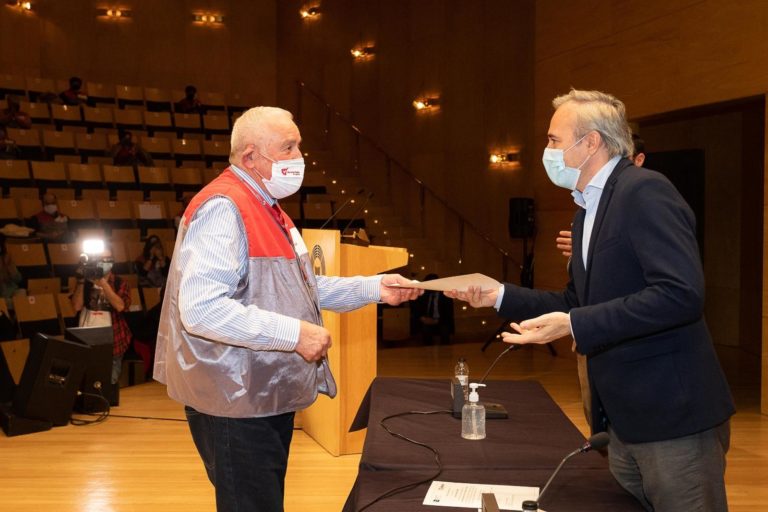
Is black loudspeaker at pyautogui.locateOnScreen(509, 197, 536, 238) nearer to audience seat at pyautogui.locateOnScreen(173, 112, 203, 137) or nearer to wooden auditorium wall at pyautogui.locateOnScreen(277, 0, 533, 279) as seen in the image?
wooden auditorium wall at pyautogui.locateOnScreen(277, 0, 533, 279)

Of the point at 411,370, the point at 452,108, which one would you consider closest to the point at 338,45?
the point at 452,108

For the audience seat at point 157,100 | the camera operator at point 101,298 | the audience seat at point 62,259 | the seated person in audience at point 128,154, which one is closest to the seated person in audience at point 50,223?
the audience seat at point 62,259

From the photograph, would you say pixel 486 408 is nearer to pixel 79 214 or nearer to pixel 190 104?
pixel 79 214

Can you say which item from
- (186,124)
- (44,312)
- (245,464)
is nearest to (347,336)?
(245,464)

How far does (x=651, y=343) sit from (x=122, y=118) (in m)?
11.4

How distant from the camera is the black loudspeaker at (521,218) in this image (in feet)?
28.5

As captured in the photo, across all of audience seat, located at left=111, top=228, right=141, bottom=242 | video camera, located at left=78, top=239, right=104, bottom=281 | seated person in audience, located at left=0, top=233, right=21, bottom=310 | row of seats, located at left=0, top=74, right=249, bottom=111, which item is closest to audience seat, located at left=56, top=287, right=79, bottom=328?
seated person in audience, located at left=0, top=233, right=21, bottom=310

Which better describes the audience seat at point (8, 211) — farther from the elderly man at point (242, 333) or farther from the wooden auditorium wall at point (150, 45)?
the elderly man at point (242, 333)

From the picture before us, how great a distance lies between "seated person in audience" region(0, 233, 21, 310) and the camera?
7100 mm

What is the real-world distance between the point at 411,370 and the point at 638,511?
5.85 meters

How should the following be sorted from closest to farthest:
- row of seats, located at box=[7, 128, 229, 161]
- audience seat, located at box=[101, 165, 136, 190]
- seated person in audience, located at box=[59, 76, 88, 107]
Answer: audience seat, located at box=[101, 165, 136, 190] → row of seats, located at box=[7, 128, 229, 161] → seated person in audience, located at box=[59, 76, 88, 107]

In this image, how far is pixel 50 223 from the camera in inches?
326

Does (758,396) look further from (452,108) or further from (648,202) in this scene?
(452,108)

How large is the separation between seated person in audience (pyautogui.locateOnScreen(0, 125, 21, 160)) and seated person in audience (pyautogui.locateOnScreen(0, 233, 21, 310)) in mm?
2608
